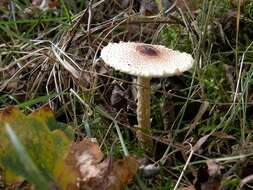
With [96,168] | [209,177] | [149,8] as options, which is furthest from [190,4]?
[96,168]

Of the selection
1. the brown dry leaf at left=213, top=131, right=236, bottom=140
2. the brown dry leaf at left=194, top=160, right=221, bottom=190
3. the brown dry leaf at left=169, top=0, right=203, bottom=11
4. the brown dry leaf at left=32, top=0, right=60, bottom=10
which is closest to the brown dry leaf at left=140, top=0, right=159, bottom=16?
the brown dry leaf at left=169, top=0, right=203, bottom=11

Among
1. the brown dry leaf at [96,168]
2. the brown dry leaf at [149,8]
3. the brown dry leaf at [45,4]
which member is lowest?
the brown dry leaf at [45,4]

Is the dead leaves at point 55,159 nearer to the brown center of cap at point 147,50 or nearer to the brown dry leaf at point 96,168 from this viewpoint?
the brown dry leaf at point 96,168

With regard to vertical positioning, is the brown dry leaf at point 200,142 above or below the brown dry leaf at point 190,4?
below

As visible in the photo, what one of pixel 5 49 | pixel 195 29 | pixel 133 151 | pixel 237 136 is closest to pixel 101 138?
pixel 133 151

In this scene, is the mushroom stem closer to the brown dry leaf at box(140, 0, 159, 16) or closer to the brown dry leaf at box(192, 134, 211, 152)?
the brown dry leaf at box(192, 134, 211, 152)

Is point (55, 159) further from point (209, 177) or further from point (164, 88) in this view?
point (164, 88)

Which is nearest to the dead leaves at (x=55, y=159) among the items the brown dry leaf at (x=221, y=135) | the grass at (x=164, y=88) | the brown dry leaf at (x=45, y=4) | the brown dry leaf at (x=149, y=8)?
the grass at (x=164, y=88)

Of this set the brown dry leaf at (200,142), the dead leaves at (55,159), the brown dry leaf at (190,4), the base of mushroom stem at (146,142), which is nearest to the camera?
the dead leaves at (55,159)
